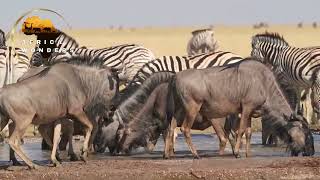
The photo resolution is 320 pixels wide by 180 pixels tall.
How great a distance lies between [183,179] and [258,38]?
10.6 meters

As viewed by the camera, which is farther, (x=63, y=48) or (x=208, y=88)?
(x=63, y=48)

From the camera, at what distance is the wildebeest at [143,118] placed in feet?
42.1

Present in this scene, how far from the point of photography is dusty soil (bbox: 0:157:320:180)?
974 cm

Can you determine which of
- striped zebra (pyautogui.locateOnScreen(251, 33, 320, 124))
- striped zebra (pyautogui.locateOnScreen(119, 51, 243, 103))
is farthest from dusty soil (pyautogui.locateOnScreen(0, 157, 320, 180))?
striped zebra (pyautogui.locateOnScreen(251, 33, 320, 124))

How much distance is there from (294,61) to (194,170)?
9.05 m

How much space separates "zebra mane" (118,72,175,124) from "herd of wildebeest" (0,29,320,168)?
0.6 inches

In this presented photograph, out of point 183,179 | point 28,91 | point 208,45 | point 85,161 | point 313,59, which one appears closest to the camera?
point 183,179

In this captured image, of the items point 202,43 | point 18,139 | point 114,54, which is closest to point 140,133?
point 18,139

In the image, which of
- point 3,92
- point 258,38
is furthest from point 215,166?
point 258,38

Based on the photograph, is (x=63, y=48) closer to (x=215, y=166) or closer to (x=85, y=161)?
(x=85, y=161)

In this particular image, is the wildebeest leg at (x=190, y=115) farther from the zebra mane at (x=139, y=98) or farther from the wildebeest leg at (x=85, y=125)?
the wildebeest leg at (x=85, y=125)

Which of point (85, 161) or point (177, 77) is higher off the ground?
point (177, 77)

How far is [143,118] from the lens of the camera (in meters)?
12.9

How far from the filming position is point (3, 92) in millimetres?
10195
